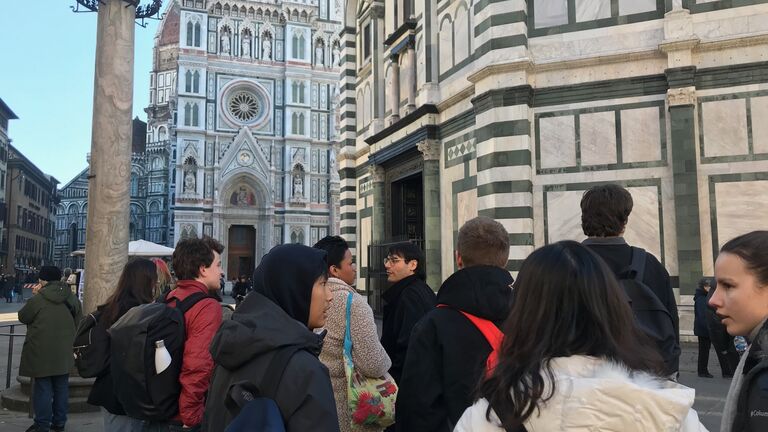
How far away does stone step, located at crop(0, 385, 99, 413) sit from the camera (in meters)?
7.21

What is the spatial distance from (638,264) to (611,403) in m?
1.93

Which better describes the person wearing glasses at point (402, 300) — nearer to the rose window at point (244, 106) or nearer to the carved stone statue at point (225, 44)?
the rose window at point (244, 106)

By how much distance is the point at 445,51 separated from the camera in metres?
13.6

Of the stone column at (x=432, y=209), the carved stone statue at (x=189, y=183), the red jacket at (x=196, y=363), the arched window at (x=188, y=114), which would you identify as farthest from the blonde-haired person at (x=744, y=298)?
the arched window at (x=188, y=114)


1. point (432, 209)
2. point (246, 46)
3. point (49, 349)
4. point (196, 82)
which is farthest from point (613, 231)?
point (246, 46)

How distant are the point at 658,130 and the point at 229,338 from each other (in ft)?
33.3

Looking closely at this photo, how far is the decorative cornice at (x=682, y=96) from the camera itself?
10.2m

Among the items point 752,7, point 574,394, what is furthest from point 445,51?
point 574,394

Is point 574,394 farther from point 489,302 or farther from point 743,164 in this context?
point 743,164

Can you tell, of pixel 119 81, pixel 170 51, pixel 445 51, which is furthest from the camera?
pixel 170 51

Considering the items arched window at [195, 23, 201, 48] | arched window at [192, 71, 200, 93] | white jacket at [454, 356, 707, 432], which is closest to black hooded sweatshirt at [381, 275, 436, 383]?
white jacket at [454, 356, 707, 432]

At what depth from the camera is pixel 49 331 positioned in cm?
635

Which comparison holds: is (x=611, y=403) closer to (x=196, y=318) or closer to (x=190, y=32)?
(x=196, y=318)

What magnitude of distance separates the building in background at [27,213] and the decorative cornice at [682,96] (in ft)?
160
